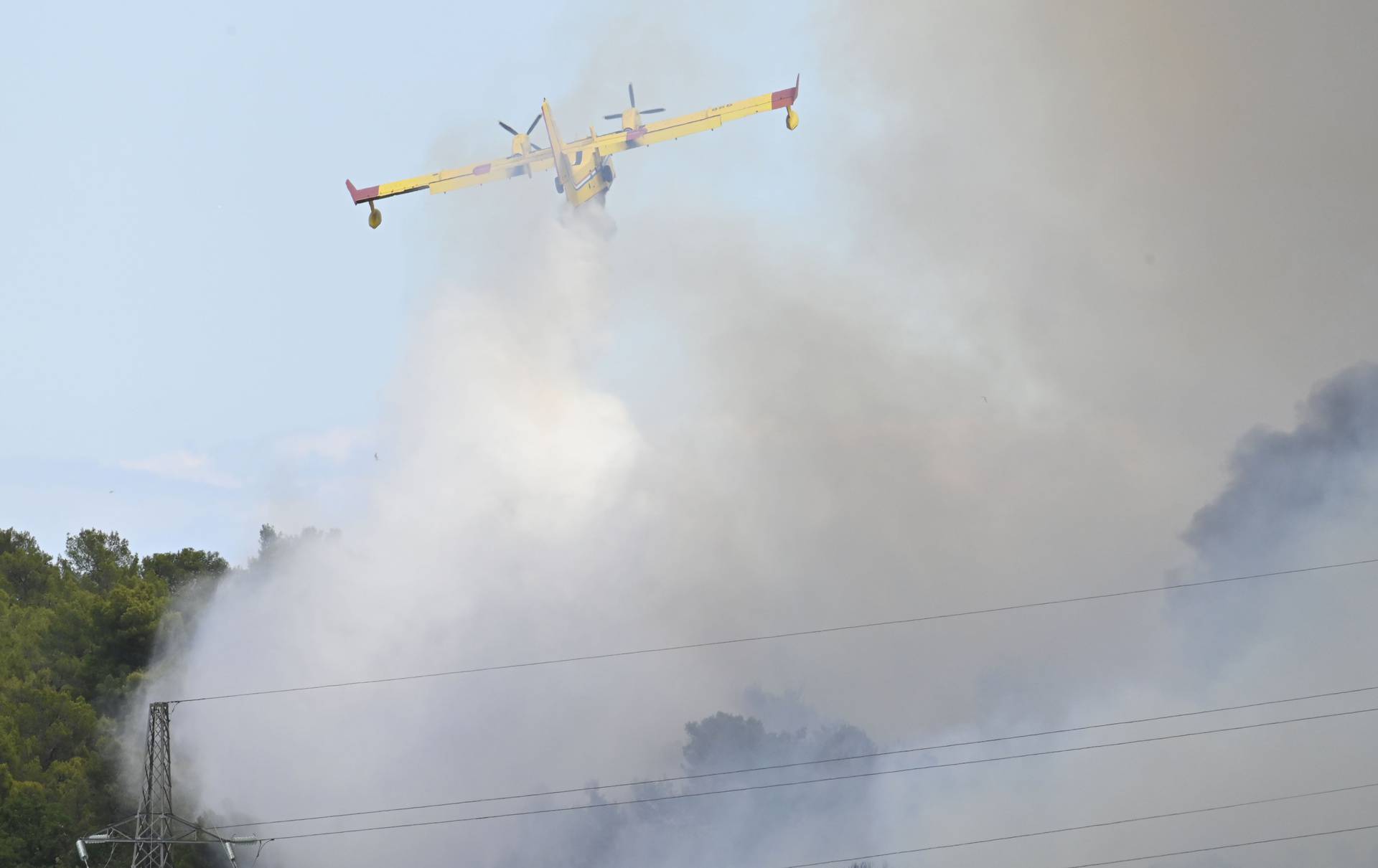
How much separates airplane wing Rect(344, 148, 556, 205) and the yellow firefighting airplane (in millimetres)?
35

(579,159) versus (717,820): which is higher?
(579,159)

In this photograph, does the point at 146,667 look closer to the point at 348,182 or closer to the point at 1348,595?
the point at 348,182

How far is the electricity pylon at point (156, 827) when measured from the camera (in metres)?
55.0

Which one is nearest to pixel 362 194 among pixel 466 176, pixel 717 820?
pixel 466 176

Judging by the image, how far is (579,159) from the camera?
7256 centimetres

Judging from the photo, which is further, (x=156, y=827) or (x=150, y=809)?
(x=156, y=827)

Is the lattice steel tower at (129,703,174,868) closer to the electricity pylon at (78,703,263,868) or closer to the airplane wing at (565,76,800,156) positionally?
the electricity pylon at (78,703,263,868)

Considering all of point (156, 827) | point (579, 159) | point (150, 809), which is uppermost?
point (579, 159)

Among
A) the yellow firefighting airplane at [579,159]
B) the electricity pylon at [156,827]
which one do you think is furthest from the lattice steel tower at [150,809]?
the yellow firefighting airplane at [579,159]

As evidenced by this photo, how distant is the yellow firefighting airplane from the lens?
70.8m

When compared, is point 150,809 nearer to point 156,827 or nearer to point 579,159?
point 156,827

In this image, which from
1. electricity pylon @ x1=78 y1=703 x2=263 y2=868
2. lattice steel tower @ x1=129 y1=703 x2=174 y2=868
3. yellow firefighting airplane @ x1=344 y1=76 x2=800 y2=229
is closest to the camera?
electricity pylon @ x1=78 y1=703 x2=263 y2=868

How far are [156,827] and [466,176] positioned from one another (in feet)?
121

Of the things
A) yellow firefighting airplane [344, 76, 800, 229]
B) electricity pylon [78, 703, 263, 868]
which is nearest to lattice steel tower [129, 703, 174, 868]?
electricity pylon [78, 703, 263, 868]
